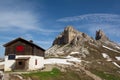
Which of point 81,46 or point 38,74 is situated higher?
point 81,46

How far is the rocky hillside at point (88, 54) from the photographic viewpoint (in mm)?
84725

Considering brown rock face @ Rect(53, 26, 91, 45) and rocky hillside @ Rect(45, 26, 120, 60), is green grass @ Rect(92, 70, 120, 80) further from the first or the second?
brown rock face @ Rect(53, 26, 91, 45)

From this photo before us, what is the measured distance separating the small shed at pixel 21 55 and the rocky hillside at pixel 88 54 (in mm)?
22889

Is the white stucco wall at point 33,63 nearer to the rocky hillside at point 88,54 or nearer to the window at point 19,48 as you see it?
the window at point 19,48

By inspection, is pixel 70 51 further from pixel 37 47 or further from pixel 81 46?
pixel 37 47

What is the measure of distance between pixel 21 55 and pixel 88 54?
62206 mm

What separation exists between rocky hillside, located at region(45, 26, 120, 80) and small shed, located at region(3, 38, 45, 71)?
75.1 feet

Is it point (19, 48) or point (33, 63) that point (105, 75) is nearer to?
point (33, 63)

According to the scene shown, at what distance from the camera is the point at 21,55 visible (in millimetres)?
66812

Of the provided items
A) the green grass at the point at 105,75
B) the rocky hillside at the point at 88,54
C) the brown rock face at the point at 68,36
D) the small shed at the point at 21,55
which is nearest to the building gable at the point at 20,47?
the small shed at the point at 21,55

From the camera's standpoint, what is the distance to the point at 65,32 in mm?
166500

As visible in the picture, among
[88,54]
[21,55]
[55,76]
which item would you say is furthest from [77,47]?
[55,76]

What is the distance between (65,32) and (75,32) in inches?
339

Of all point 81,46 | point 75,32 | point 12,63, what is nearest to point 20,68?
point 12,63
